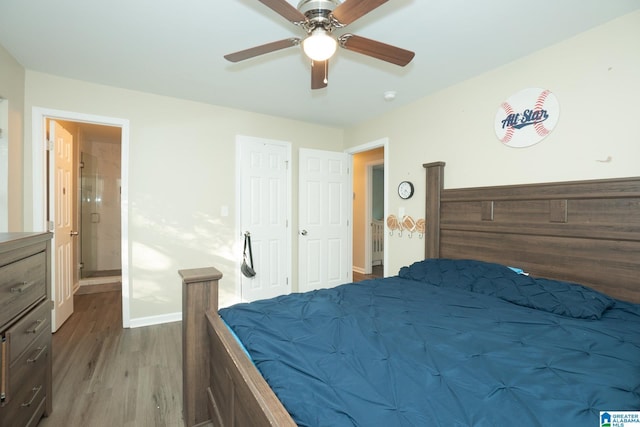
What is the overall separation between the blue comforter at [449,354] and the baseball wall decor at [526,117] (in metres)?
1.15

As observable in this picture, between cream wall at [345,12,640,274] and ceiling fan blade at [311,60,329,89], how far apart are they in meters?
1.55

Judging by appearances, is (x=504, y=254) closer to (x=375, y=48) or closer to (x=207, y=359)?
(x=375, y=48)

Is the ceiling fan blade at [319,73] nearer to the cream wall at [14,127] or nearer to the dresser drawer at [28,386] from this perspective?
the dresser drawer at [28,386]

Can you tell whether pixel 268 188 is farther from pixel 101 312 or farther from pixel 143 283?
pixel 101 312

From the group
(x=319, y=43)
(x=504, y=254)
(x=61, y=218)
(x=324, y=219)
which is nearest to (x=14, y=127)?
(x=61, y=218)

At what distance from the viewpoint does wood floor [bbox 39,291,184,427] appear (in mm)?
1744

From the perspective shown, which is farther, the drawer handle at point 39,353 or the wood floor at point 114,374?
the wood floor at point 114,374

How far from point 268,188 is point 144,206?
55.5 inches

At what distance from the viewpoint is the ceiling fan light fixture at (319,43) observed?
59.9 inches

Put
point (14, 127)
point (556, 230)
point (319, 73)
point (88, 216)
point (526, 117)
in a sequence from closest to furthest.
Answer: point (319, 73) < point (556, 230) < point (526, 117) < point (14, 127) < point (88, 216)

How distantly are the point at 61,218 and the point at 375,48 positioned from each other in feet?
11.5

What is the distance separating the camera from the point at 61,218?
304cm

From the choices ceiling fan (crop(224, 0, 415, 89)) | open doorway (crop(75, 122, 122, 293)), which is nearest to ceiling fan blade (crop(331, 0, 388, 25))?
ceiling fan (crop(224, 0, 415, 89))

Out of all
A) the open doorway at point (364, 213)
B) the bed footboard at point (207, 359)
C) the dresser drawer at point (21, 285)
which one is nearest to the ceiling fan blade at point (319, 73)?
the bed footboard at point (207, 359)
